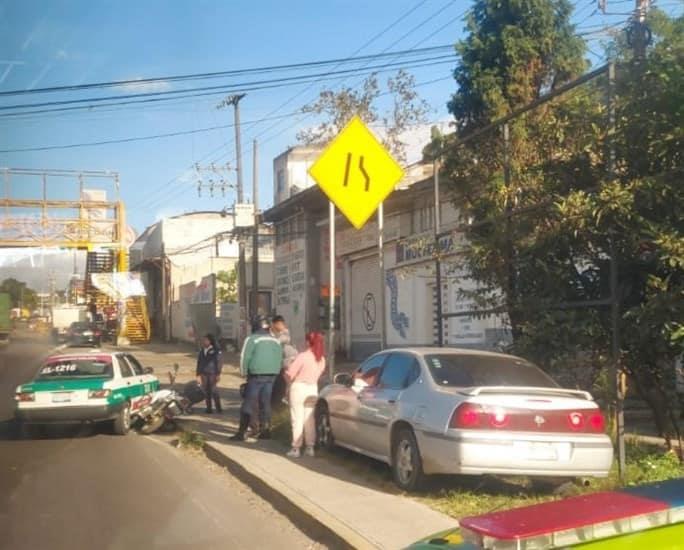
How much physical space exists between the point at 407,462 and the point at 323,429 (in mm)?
2944

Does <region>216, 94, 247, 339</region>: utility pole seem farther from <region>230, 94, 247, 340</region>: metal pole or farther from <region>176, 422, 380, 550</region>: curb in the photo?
<region>176, 422, 380, 550</region>: curb

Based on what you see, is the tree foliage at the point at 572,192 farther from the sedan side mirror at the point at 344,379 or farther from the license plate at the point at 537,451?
the sedan side mirror at the point at 344,379

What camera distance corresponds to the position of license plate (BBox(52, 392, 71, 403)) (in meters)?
13.6

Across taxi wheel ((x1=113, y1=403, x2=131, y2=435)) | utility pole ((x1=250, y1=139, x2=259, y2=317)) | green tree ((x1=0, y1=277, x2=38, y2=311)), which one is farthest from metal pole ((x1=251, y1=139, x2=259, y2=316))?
green tree ((x1=0, y1=277, x2=38, y2=311))

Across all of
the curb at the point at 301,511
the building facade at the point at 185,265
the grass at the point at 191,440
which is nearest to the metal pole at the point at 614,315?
the curb at the point at 301,511

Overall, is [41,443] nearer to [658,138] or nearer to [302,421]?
[302,421]

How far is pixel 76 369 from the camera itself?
1446 centimetres

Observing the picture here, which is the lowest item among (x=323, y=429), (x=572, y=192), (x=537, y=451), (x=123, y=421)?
(x=123, y=421)

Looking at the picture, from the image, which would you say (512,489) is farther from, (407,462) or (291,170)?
(291,170)

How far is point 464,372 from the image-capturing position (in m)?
8.75

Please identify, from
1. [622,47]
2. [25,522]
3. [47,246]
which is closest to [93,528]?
[25,522]

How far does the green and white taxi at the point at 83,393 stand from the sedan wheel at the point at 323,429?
3988 mm

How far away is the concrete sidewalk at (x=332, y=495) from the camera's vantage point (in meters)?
6.95

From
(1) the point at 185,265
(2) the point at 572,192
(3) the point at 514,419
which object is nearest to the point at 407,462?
(3) the point at 514,419
